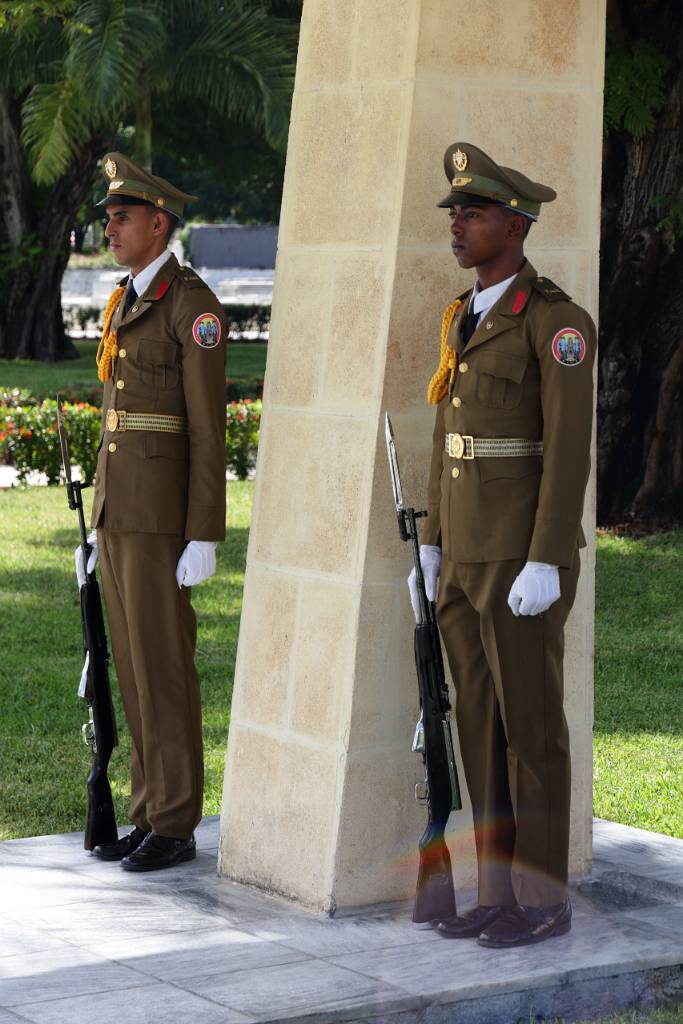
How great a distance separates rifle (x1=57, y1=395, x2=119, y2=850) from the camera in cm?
558

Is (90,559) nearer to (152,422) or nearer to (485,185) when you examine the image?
(152,422)

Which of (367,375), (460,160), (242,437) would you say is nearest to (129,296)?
(367,375)

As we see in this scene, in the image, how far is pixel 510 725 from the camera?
464 cm

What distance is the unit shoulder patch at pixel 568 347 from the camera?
4.50 metres

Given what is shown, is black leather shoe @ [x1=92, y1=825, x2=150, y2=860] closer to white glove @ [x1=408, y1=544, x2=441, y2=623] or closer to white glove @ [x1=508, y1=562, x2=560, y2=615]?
white glove @ [x1=408, y1=544, x2=441, y2=623]

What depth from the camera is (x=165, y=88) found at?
26859 mm

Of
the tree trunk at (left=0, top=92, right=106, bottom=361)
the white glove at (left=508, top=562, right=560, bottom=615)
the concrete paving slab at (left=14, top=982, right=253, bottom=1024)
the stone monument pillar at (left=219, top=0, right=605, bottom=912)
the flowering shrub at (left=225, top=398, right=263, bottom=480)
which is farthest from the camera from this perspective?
the tree trunk at (left=0, top=92, right=106, bottom=361)

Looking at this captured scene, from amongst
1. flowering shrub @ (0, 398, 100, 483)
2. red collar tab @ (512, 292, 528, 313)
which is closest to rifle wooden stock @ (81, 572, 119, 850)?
red collar tab @ (512, 292, 528, 313)

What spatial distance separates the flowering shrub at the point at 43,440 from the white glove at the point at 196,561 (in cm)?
1193

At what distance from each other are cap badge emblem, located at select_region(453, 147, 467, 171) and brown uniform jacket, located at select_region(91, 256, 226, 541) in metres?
1.07

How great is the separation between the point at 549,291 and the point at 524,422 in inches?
13.4

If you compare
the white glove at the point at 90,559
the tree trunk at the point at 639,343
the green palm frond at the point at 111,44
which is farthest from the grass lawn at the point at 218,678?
the green palm frond at the point at 111,44

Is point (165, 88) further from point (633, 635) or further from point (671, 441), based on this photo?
point (633, 635)

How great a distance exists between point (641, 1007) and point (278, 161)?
33891 mm
